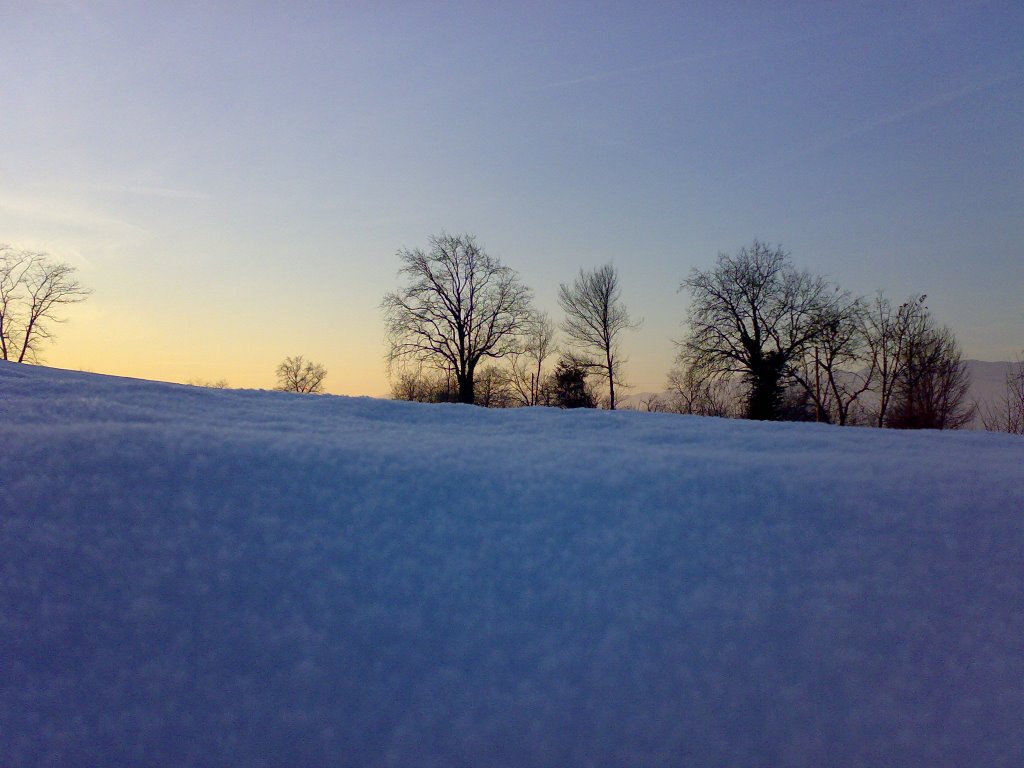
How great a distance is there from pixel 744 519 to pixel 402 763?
32.5 inches

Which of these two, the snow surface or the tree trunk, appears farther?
the tree trunk

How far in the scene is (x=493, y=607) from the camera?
108 centimetres

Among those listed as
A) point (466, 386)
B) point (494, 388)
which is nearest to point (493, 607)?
point (466, 386)

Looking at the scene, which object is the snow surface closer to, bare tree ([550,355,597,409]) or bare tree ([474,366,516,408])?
bare tree ([550,355,597,409])

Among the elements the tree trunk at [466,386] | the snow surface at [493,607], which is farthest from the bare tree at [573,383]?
the snow surface at [493,607]

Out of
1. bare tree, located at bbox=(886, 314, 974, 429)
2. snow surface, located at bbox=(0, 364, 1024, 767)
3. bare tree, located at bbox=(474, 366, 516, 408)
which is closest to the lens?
snow surface, located at bbox=(0, 364, 1024, 767)

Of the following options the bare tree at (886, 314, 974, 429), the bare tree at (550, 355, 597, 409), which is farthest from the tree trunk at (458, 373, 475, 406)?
the bare tree at (886, 314, 974, 429)

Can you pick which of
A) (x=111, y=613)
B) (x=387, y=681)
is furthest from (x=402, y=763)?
(x=111, y=613)

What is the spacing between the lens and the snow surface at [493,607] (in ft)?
3.10

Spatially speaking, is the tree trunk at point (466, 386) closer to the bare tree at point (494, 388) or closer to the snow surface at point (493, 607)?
the bare tree at point (494, 388)

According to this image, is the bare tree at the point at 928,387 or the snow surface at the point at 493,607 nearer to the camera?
the snow surface at the point at 493,607

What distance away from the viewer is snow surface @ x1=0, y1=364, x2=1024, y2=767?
95 cm

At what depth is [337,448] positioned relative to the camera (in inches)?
58.0

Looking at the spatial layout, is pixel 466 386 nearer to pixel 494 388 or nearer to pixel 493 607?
pixel 494 388
